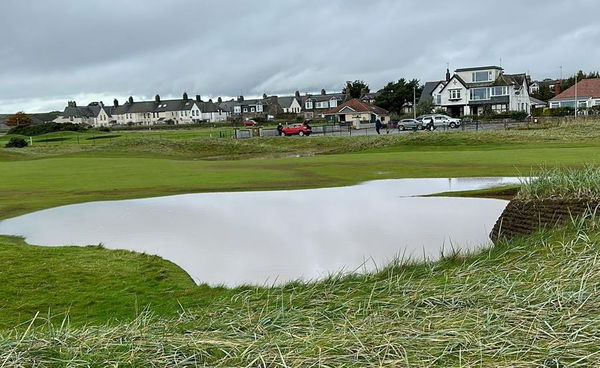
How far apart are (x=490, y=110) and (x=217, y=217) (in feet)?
260

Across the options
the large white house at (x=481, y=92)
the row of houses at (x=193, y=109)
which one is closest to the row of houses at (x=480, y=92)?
the large white house at (x=481, y=92)

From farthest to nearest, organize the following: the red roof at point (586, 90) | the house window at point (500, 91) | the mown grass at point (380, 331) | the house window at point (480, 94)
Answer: the red roof at point (586, 90) → the house window at point (480, 94) → the house window at point (500, 91) → the mown grass at point (380, 331)

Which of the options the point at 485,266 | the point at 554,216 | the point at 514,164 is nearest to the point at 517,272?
the point at 485,266

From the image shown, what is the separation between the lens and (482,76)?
91.9 m

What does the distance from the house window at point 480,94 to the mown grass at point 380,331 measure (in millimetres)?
86470

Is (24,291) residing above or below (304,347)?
below

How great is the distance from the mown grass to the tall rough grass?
4849mm

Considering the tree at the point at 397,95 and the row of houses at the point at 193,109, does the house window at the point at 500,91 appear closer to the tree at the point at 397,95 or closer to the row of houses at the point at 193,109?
the tree at the point at 397,95

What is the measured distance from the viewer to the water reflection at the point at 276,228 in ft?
35.3

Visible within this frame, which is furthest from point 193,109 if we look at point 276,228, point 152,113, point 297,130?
point 276,228

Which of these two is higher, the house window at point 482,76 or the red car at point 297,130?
the house window at point 482,76

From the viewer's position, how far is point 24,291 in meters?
8.76

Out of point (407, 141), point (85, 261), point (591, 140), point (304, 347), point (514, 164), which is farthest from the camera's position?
point (407, 141)

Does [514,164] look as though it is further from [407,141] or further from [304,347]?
[304,347]
